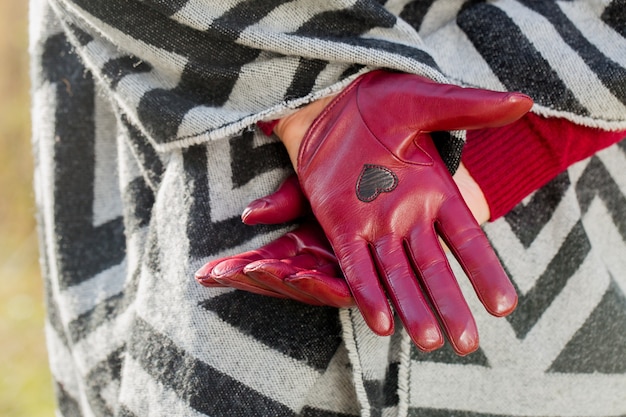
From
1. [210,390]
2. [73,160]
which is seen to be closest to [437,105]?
[210,390]

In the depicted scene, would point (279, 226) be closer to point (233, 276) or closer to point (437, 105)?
point (233, 276)

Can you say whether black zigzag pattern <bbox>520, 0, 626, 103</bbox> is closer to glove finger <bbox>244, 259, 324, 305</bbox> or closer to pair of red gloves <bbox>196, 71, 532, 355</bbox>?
pair of red gloves <bbox>196, 71, 532, 355</bbox>

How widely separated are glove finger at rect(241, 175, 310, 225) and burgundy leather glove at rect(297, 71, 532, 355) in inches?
1.4

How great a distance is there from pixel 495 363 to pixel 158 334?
470 millimetres

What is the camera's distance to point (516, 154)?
882 millimetres

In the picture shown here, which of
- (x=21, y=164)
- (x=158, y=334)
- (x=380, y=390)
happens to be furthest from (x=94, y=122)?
(x=21, y=164)

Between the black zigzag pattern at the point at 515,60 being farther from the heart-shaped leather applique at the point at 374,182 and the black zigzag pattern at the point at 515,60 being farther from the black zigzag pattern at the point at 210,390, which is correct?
the black zigzag pattern at the point at 210,390

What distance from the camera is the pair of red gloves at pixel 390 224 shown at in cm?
71

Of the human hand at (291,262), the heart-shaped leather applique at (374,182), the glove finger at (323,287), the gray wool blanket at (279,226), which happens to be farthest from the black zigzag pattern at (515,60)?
the glove finger at (323,287)

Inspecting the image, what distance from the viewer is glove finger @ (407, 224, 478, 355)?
70 centimetres

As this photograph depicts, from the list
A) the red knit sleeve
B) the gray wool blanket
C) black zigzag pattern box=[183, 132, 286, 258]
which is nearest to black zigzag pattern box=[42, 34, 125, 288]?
the gray wool blanket

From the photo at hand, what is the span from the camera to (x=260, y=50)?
0.85m

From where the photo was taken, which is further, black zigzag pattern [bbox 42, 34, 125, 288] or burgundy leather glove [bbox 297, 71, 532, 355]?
→ black zigzag pattern [bbox 42, 34, 125, 288]

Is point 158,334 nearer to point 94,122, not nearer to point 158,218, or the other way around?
point 158,218
